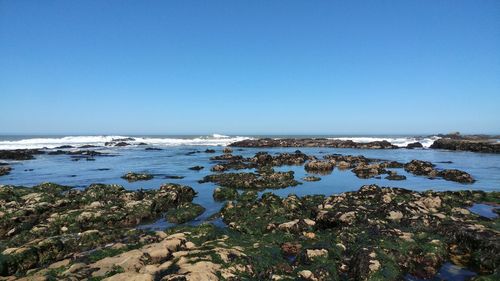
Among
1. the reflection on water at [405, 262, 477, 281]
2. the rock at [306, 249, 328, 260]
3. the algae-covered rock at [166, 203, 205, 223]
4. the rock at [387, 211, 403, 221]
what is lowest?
the reflection on water at [405, 262, 477, 281]

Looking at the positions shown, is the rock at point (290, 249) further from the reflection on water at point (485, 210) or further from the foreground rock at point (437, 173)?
the foreground rock at point (437, 173)

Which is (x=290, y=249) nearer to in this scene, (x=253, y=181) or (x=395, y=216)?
(x=395, y=216)

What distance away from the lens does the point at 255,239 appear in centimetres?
868

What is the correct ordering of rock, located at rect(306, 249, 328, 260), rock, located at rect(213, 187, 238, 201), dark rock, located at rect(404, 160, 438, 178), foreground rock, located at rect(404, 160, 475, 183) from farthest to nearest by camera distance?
dark rock, located at rect(404, 160, 438, 178) → foreground rock, located at rect(404, 160, 475, 183) → rock, located at rect(213, 187, 238, 201) → rock, located at rect(306, 249, 328, 260)

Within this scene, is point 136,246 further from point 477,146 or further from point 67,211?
point 477,146

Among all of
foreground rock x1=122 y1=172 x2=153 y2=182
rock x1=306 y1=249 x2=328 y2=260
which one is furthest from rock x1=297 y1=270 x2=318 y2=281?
foreground rock x1=122 y1=172 x2=153 y2=182

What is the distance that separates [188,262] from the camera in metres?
6.48

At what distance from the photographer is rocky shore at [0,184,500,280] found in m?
6.62

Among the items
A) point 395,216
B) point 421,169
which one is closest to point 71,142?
point 421,169

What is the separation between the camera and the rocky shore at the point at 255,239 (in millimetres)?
6621

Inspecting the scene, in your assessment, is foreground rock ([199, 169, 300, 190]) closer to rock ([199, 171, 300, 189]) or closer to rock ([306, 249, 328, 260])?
rock ([199, 171, 300, 189])

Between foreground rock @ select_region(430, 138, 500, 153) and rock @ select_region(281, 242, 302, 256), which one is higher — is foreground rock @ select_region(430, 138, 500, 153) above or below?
above

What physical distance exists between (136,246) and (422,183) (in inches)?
662

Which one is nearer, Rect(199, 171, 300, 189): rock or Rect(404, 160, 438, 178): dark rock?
Rect(199, 171, 300, 189): rock
